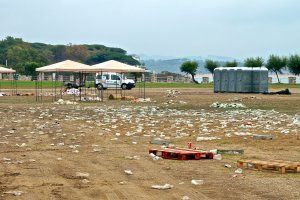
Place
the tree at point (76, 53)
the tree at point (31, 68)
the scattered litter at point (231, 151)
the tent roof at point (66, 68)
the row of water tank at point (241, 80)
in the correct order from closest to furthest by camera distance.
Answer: the scattered litter at point (231, 151), the tent roof at point (66, 68), the row of water tank at point (241, 80), the tree at point (31, 68), the tree at point (76, 53)

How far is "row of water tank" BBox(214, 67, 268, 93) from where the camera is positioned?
63.3m

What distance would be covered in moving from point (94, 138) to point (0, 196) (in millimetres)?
9442

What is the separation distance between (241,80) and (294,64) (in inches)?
1653

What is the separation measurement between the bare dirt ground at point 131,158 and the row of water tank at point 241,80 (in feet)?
118

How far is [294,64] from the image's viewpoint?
10425 centimetres

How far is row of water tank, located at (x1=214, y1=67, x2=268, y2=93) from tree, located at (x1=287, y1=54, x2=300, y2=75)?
40082mm

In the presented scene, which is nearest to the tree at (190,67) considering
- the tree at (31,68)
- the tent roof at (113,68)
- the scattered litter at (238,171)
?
the tree at (31,68)

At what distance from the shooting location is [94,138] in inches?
788

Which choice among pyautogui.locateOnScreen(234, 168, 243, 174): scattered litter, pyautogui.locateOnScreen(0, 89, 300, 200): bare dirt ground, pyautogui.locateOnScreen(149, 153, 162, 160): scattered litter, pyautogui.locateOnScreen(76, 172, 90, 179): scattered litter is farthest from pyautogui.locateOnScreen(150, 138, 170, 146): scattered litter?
pyautogui.locateOnScreen(76, 172, 90, 179): scattered litter

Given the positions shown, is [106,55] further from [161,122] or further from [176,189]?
[176,189]

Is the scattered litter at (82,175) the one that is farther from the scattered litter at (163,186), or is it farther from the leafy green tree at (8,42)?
the leafy green tree at (8,42)

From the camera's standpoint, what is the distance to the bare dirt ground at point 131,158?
11195mm

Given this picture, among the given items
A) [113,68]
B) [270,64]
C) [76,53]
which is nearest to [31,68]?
[270,64]

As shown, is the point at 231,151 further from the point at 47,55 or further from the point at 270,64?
the point at 47,55
